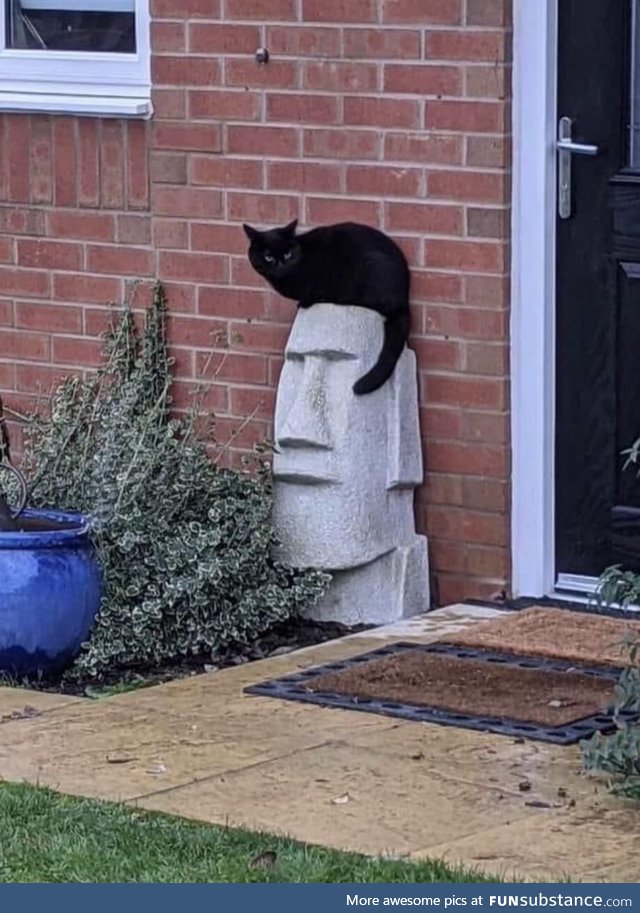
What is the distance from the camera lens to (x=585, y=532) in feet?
24.2

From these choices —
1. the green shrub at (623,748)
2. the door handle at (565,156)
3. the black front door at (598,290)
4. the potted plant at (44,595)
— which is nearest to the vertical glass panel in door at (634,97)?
the black front door at (598,290)

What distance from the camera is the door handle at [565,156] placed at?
719cm

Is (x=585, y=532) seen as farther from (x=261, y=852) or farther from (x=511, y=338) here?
(x=261, y=852)

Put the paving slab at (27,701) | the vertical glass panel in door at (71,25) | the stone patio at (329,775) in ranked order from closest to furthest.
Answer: the stone patio at (329,775) → the paving slab at (27,701) → the vertical glass panel in door at (71,25)

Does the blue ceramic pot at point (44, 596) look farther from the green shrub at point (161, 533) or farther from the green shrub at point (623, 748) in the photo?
the green shrub at point (623, 748)

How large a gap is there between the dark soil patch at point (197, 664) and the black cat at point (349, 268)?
80 centimetres

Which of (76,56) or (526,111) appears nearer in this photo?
(526,111)

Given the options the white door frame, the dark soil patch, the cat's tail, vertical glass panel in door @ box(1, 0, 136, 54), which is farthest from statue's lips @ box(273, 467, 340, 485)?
vertical glass panel in door @ box(1, 0, 136, 54)

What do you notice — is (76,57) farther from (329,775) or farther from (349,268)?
(329,775)

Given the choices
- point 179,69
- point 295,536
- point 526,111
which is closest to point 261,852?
point 295,536

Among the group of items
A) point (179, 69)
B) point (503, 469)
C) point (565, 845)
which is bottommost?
point (565, 845)

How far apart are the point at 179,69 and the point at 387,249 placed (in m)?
1.07

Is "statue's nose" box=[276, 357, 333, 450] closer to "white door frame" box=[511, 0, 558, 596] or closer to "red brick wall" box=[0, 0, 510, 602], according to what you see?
"red brick wall" box=[0, 0, 510, 602]

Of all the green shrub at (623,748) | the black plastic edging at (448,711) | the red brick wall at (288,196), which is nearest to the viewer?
the green shrub at (623,748)
